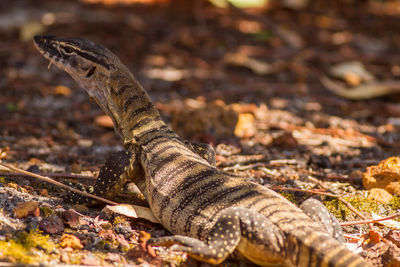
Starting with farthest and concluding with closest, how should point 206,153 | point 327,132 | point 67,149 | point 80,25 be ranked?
point 80,25, point 327,132, point 67,149, point 206,153

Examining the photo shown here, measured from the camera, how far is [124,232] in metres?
4.39

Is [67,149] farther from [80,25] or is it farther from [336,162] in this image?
[80,25]

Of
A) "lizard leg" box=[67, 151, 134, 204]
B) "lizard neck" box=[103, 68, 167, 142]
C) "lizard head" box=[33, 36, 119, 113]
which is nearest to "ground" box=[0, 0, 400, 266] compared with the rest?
"lizard leg" box=[67, 151, 134, 204]

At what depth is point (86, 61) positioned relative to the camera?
5.56 meters

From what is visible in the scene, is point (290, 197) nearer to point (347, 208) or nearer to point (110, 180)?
point (347, 208)

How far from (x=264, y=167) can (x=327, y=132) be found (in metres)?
1.79

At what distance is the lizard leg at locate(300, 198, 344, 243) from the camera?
414cm

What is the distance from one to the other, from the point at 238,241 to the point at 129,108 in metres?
2.27

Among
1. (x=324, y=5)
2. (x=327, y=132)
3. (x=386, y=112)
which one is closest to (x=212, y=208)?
(x=327, y=132)

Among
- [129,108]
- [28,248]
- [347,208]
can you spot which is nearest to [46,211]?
[28,248]

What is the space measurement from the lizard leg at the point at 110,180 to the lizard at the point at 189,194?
0.01 metres

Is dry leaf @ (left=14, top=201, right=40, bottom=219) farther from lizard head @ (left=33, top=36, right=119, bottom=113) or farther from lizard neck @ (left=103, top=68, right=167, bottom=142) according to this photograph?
lizard head @ (left=33, top=36, right=119, bottom=113)

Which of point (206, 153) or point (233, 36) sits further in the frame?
point (233, 36)

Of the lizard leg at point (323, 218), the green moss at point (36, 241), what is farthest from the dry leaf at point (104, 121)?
the lizard leg at point (323, 218)
